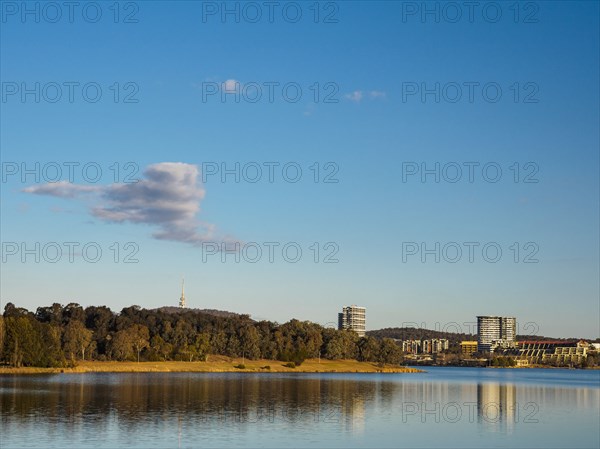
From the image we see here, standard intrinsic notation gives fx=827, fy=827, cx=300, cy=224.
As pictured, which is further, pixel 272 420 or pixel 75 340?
pixel 75 340

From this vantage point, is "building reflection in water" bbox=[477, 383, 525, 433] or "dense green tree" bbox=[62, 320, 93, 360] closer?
"building reflection in water" bbox=[477, 383, 525, 433]

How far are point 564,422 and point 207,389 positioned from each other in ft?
159

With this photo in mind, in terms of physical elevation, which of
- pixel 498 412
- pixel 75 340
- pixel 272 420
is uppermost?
pixel 75 340

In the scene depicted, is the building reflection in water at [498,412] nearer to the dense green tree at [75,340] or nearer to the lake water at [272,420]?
the lake water at [272,420]

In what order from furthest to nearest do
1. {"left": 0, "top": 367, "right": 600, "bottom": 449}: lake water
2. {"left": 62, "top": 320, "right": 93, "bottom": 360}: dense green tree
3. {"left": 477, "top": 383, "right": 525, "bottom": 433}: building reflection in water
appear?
{"left": 62, "top": 320, "right": 93, "bottom": 360}: dense green tree → {"left": 477, "top": 383, "right": 525, "bottom": 433}: building reflection in water → {"left": 0, "top": 367, "right": 600, "bottom": 449}: lake water

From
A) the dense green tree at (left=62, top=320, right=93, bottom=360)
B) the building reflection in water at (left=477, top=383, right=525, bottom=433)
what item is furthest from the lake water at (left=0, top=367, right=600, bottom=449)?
the dense green tree at (left=62, top=320, right=93, bottom=360)

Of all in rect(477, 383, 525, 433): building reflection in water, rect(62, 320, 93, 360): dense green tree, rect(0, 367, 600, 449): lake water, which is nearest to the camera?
rect(0, 367, 600, 449): lake water

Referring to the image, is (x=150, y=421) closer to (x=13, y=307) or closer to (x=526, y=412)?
(x=526, y=412)

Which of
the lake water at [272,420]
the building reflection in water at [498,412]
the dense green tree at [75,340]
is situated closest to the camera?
the lake water at [272,420]

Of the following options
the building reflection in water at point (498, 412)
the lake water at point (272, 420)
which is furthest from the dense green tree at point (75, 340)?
the building reflection in water at point (498, 412)

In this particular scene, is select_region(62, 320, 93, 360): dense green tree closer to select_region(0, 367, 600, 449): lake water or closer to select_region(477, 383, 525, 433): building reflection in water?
select_region(0, 367, 600, 449): lake water

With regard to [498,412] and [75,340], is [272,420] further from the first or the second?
[75,340]

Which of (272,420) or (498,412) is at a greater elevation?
(272,420)

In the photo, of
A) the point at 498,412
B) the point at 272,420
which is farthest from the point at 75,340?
the point at 272,420
